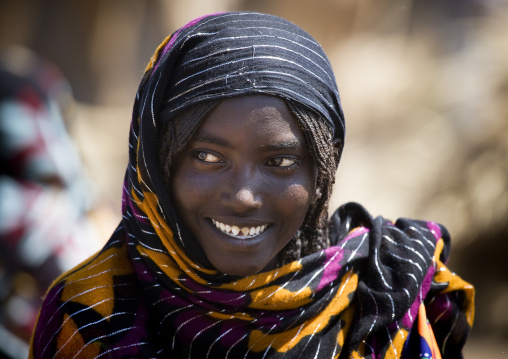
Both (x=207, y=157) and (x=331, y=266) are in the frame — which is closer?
(x=207, y=157)

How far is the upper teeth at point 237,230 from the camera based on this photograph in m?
1.59

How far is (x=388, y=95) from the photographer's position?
5.30 m

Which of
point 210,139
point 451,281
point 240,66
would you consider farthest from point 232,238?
point 451,281

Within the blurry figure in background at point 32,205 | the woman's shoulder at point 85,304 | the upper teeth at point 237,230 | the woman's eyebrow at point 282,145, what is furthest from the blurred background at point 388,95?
the woman's eyebrow at point 282,145

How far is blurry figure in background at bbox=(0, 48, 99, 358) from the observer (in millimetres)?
3205

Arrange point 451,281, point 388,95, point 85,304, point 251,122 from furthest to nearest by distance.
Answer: point 388,95 < point 451,281 < point 85,304 < point 251,122

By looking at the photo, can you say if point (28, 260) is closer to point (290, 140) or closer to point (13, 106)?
point (13, 106)

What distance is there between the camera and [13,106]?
352 centimetres

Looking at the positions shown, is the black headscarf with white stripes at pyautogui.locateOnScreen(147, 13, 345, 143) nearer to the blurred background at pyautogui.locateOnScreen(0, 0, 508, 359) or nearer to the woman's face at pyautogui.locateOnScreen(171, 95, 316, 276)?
the woman's face at pyautogui.locateOnScreen(171, 95, 316, 276)

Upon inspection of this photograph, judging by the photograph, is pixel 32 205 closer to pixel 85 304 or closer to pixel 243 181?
pixel 85 304

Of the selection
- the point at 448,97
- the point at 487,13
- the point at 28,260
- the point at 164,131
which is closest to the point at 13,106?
the point at 28,260

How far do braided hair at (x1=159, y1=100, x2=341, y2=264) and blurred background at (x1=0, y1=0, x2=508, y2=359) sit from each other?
2.20 meters

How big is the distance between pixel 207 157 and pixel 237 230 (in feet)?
0.66

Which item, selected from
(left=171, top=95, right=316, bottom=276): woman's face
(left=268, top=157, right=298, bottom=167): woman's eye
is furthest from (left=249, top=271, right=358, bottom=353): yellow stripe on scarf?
(left=268, top=157, right=298, bottom=167): woman's eye
